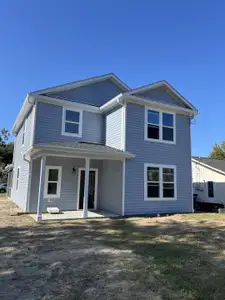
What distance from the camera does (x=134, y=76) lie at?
608 inches

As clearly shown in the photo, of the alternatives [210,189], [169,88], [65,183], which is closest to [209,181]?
[210,189]

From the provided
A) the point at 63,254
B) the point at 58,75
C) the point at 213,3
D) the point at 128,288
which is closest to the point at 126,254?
the point at 63,254

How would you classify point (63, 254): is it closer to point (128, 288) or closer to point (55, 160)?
point (128, 288)

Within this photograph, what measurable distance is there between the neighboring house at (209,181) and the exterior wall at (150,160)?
6.44m

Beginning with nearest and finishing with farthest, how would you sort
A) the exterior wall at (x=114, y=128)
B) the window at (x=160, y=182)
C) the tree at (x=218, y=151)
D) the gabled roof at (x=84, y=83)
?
the window at (x=160, y=182) < the exterior wall at (x=114, y=128) < the gabled roof at (x=84, y=83) < the tree at (x=218, y=151)

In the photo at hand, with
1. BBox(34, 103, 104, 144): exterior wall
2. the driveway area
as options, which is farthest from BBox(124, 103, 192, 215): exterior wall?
the driveway area

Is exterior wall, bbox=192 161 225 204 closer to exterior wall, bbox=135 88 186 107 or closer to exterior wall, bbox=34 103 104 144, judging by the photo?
exterior wall, bbox=135 88 186 107

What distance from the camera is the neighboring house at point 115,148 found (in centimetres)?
1140

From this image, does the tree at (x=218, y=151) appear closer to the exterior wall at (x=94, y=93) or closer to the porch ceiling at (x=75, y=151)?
the exterior wall at (x=94, y=93)

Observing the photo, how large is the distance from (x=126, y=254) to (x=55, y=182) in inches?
293

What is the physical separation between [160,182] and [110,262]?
7.87 m

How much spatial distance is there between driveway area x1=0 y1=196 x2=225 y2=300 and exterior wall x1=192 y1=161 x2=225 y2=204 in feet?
34.7

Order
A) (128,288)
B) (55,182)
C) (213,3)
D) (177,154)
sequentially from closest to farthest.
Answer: (128,288) → (213,3) → (55,182) → (177,154)

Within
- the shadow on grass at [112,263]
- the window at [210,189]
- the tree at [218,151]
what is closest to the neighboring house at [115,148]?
the shadow on grass at [112,263]
